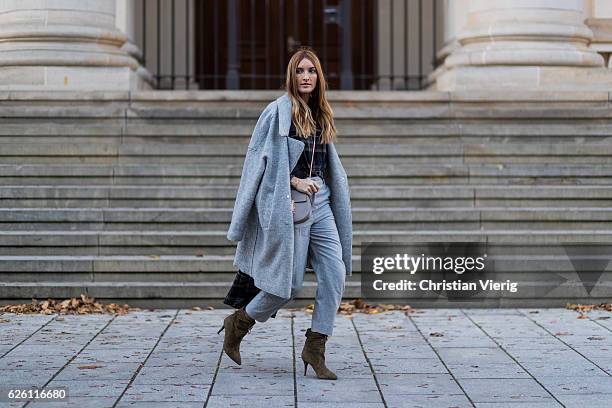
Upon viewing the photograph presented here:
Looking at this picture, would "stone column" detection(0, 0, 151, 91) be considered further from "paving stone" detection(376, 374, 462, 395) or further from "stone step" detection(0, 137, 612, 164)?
"paving stone" detection(376, 374, 462, 395)

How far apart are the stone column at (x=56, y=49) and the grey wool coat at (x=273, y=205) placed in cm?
640

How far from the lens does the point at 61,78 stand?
12.3 meters

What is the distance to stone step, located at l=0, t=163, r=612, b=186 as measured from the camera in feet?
34.9

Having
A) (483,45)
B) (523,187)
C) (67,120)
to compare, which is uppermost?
(483,45)

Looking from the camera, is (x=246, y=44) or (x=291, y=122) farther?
(x=246, y=44)

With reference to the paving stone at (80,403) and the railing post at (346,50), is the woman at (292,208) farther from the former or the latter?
the railing post at (346,50)

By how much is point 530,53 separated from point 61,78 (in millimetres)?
5363

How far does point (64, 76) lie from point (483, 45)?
4854 mm

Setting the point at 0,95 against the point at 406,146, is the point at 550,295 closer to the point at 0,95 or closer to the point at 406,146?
the point at 406,146

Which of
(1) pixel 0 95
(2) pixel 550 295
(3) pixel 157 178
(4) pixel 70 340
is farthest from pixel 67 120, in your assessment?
(2) pixel 550 295

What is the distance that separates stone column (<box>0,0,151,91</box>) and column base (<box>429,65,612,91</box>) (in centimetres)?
393

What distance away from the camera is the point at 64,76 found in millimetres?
12289

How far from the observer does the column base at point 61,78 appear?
12.3 metres

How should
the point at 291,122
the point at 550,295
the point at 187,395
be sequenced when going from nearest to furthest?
the point at 187,395 → the point at 291,122 → the point at 550,295
